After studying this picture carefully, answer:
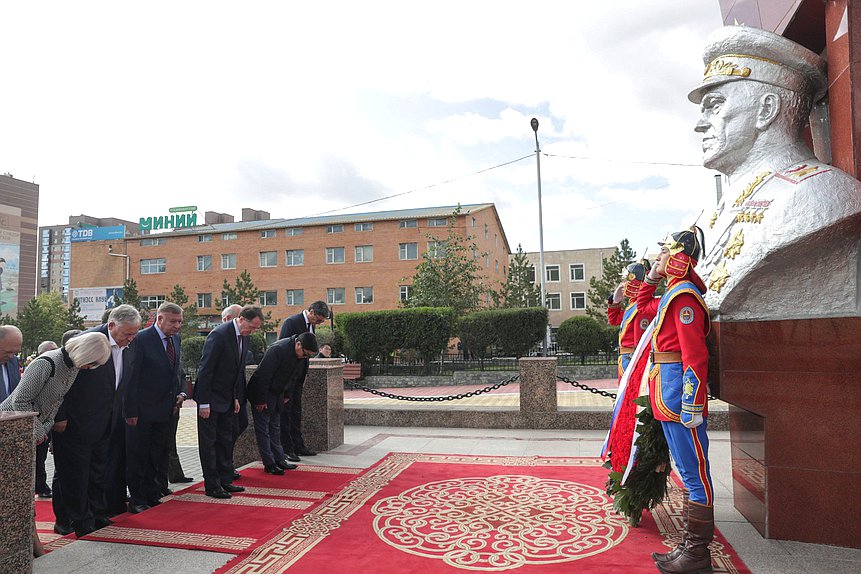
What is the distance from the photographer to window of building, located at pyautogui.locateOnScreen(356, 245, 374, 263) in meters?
37.9

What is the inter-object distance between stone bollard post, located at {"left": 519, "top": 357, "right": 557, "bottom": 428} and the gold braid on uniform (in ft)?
14.0

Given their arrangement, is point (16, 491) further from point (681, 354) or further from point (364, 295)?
point (364, 295)

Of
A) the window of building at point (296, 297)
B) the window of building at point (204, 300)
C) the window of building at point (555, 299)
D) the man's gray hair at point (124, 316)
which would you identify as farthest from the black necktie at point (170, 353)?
the window of building at point (555, 299)

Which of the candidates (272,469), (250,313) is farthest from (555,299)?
(250,313)

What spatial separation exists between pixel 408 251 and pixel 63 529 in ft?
108

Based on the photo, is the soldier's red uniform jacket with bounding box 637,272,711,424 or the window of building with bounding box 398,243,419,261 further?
the window of building with bounding box 398,243,419,261

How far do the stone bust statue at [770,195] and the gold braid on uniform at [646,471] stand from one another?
91cm

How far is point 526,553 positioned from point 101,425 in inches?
129

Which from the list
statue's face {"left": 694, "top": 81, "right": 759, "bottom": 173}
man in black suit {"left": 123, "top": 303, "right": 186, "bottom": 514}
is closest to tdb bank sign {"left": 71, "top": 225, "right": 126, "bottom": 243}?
man in black suit {"left": 123, "top": 303, "right": 186, "bottom": 514}

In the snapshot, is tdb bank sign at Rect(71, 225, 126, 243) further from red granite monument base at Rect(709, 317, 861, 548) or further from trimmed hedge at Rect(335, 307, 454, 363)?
red granite monument base at Rect(709, 317, 861, 548)

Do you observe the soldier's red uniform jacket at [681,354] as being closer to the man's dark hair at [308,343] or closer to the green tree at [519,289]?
the man's dark hair at [308,343]

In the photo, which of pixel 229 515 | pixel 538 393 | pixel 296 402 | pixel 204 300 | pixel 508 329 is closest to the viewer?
pixel 229 515

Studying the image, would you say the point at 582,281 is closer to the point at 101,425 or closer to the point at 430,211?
the point at 430,211

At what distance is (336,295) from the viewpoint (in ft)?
127
